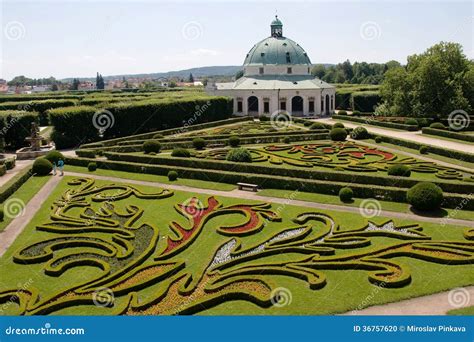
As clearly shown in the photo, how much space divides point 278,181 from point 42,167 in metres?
20.5

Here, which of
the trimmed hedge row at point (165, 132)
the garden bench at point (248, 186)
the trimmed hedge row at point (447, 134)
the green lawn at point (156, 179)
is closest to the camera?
the garden bench at point (248, 186)

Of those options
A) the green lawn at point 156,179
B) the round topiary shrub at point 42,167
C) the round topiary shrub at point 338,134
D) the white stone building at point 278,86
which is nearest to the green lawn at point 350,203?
the green lawn at point 156,179

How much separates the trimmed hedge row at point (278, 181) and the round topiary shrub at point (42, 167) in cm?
372

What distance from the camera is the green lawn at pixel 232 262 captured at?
1656 centimetres

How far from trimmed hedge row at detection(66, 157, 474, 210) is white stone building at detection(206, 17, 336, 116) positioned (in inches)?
1796

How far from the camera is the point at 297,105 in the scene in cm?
8300

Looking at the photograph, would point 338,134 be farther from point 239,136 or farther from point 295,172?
point 295,172

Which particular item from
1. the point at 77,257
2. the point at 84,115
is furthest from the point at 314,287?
the point at 84,115

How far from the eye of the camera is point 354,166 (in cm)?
3634

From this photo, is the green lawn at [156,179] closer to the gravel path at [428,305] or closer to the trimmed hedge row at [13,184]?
the trimmed hedge row at [13,184]

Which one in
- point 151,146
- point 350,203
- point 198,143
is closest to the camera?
point 350,203

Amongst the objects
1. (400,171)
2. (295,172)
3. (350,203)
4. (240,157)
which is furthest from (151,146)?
(400,171)

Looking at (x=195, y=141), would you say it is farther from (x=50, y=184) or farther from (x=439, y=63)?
(x=439, y=63)

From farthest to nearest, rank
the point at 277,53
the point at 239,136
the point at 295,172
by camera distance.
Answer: the point at 277,53, the point at 239,136, the point at 295,172
